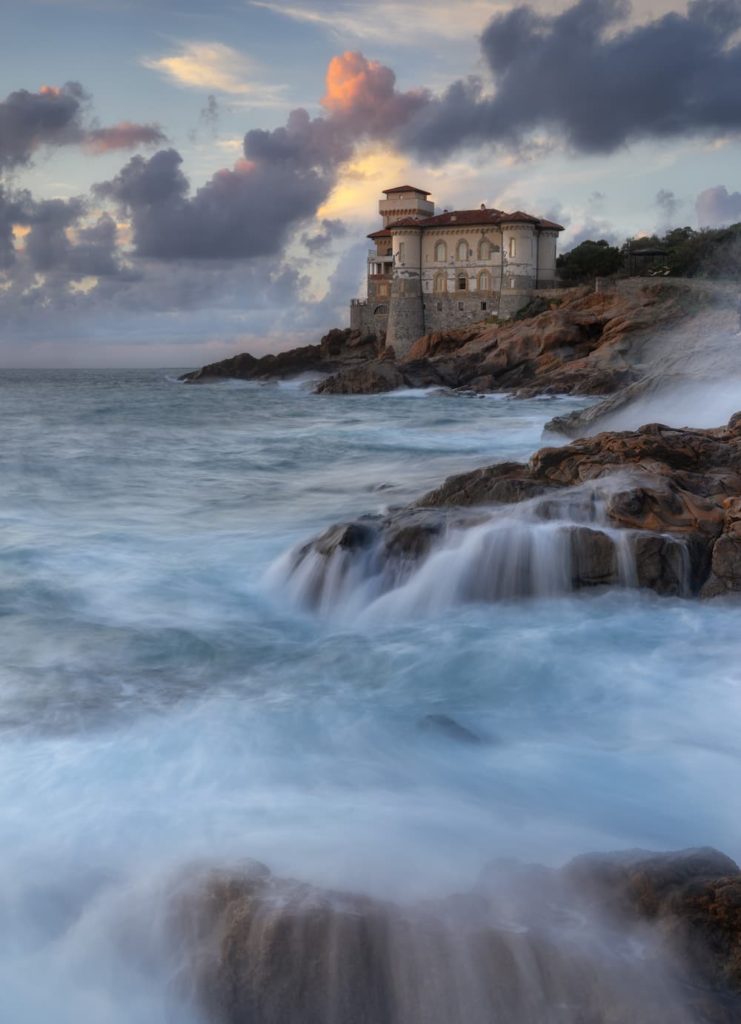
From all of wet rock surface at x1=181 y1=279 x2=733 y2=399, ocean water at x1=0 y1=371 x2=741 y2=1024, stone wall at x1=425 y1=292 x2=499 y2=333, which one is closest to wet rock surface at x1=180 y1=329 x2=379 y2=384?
stone wall at x1=425 y1=292 x2=499 y2=333

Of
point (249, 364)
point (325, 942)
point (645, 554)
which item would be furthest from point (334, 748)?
point (249, 364)

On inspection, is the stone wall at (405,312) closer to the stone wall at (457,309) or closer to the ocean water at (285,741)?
the stone wall at (457,309)

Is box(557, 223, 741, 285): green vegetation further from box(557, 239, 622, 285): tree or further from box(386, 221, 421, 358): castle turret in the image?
box(386, 221, 421, 358): castle turret

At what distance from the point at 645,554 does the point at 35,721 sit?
5.38m

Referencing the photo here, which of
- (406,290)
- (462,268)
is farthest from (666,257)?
(406,290)

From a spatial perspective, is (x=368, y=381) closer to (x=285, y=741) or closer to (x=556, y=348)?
(x=556, y=348)

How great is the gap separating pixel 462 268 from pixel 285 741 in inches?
2287

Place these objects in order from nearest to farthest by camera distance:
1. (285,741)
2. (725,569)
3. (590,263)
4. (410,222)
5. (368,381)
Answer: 1. (285,741)
2. (725,569)
3. (368,381)
4. (590,263)
5. (410,222)

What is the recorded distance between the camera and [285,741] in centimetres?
646

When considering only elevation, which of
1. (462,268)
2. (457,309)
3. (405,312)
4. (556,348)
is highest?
(462,268)

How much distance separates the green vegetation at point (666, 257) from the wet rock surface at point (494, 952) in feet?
173

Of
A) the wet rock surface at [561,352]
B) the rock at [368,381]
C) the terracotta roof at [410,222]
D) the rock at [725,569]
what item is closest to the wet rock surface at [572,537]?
the rock at [725,569]

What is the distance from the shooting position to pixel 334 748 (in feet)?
20.8

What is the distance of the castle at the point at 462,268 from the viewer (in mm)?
59469
